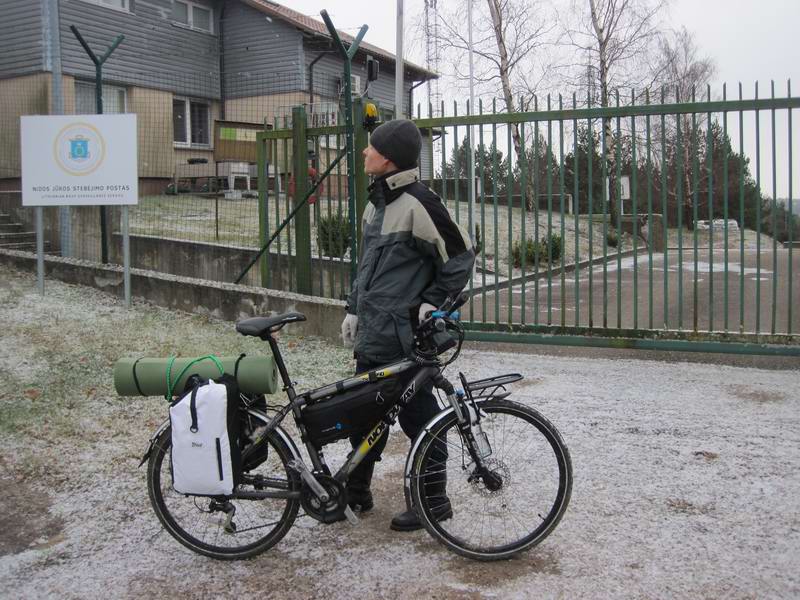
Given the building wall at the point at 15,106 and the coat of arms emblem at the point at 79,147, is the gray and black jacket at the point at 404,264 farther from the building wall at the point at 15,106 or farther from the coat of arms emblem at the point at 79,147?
the building wall at the point at 15,106

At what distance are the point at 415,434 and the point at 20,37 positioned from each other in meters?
19.6

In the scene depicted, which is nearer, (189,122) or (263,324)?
(263,324)

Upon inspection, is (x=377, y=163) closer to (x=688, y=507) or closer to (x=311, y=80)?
(x=688, y=507)

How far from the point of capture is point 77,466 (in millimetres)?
4848

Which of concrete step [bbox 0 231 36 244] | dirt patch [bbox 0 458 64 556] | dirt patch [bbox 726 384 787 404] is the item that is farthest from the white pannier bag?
concrete step [bbox 0 231 36 244]

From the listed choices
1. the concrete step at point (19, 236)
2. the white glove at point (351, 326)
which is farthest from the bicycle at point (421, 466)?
the concrete step at point (19, 236)

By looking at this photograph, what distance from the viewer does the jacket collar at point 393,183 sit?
149 inches

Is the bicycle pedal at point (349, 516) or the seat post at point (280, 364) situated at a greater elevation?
the seat post at point (280, 364)

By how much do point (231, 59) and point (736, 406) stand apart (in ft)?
73.9

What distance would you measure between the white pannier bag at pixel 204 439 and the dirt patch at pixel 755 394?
4.22 m

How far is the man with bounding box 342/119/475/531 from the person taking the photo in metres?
3.70

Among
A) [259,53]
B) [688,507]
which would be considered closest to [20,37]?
[259,53]

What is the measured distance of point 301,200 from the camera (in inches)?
347

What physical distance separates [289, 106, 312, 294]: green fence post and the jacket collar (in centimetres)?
498
